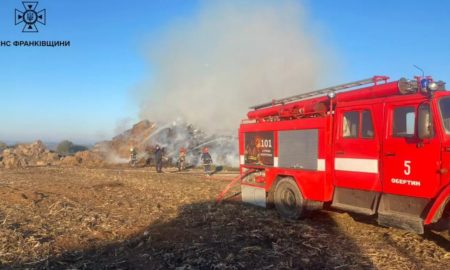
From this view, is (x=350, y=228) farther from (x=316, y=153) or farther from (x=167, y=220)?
(x=167, y=220)

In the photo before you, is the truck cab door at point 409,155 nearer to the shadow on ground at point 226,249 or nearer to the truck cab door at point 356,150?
the truck cab door at point 356,150

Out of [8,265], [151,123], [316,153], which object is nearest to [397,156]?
[316,153]

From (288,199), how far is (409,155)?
3.73m

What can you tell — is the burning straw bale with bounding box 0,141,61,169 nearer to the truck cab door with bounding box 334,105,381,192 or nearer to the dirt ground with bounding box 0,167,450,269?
the dirt ground with bounding box 0,167,450,269

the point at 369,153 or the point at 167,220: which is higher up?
the point at 369,153

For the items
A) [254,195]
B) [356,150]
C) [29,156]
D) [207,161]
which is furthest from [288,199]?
[29,156]

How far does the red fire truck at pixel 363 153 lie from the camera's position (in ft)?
24.6

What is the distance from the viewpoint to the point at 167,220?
10430mm

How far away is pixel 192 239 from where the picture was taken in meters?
8.31

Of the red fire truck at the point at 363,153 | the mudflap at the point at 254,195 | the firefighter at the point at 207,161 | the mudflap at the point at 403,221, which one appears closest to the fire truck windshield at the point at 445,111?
the red fire truck at the point at 363,153

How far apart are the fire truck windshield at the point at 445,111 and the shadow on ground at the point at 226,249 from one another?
2.58m

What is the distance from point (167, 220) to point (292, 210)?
9.85 feet

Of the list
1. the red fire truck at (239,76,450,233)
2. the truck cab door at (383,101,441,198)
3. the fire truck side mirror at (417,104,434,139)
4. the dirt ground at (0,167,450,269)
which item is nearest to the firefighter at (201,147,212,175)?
the dirt ground at (0,167,450,269)

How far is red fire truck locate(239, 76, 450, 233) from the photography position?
7504 mm
